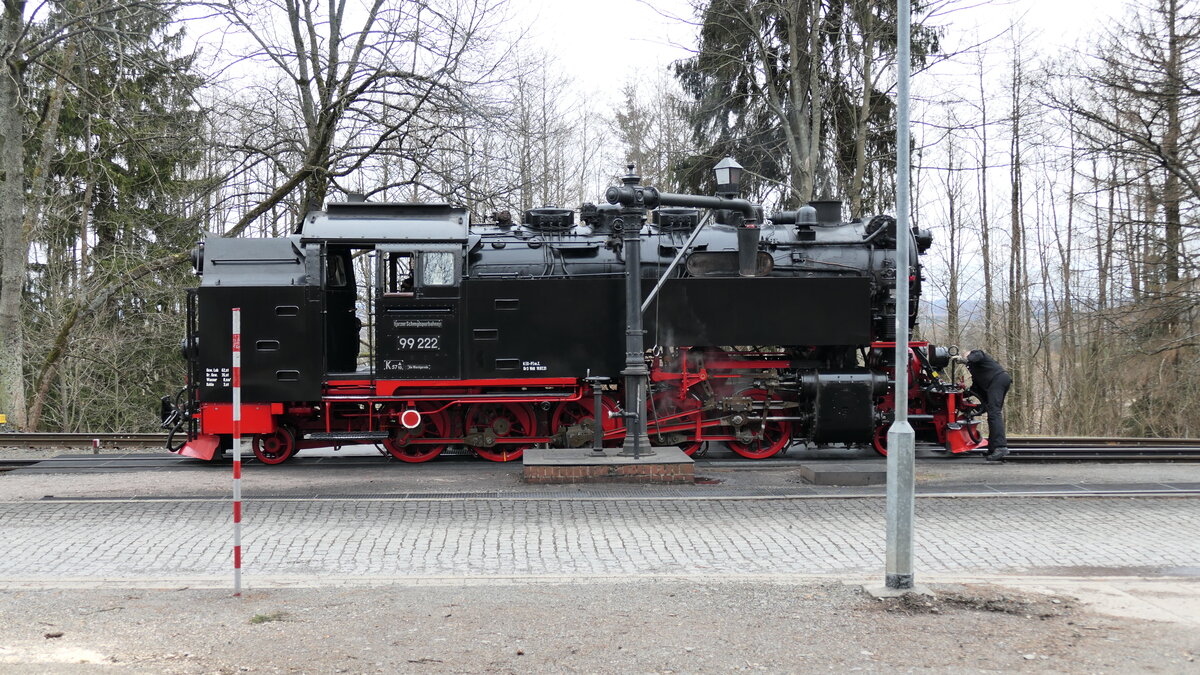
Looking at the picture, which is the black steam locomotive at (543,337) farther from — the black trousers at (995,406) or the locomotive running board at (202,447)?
the black trousers at (995,406)

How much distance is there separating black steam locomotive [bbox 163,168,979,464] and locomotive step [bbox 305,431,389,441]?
0.11 feet

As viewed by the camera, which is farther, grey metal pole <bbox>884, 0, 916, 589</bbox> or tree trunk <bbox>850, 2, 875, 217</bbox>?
tree trunk <bbox>850, 2, 875, 217</bbox>

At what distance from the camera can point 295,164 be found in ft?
81.5

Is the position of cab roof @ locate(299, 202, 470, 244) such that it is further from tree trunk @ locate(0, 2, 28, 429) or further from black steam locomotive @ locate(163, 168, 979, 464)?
tree trunk @ locate(0, 2, 28, 429)

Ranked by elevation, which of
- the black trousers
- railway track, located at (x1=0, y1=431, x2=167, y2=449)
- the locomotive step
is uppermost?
the black trousers

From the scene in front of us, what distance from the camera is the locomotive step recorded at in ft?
40.7

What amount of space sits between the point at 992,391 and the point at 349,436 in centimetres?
858

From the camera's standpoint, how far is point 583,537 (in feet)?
26.1

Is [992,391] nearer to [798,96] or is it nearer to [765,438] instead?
[765,438]

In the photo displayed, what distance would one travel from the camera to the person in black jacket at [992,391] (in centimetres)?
1271

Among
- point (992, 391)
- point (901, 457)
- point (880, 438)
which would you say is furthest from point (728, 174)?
point (901, 457)

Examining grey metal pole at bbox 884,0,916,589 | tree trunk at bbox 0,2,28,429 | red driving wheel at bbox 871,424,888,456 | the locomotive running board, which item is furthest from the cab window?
tree trunk at bbox 0,2,28,429

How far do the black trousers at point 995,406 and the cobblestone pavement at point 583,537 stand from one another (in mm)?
3000

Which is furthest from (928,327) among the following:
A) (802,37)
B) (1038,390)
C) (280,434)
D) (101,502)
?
(101,502)
